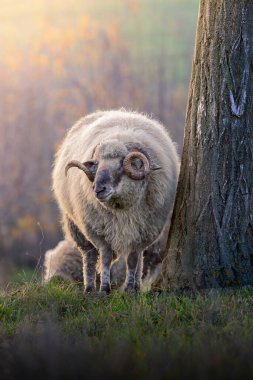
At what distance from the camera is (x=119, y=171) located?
330 inches

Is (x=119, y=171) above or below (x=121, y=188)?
above

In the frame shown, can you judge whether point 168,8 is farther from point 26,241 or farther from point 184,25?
point 26,241

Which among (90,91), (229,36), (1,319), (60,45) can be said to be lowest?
(1,319)

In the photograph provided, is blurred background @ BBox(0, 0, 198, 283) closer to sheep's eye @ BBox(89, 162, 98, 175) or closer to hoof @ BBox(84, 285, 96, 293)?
hoof @ BBox(84, 285, 96, 293)

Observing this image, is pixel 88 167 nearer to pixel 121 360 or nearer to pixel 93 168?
pixel 93 168

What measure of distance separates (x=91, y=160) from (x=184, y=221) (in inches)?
47.6

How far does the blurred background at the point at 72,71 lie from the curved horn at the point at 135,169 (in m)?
28.2

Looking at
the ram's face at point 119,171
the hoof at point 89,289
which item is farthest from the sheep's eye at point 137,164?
the hoof at point 89,289

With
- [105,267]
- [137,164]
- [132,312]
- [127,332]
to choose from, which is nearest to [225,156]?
[137,164]

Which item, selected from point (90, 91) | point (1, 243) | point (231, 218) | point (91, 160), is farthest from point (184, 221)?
point (90, 91)

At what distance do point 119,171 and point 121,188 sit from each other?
0.19 meters

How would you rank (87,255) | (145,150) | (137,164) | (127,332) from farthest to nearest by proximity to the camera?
(87,255) < (145,150) < (137,164) < (127,332)

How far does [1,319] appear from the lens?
7309mm

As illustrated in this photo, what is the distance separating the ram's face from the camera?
8.26 meters
